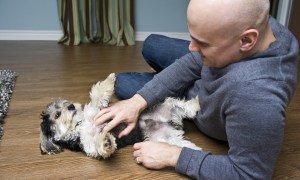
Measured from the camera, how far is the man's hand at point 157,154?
1.13 m

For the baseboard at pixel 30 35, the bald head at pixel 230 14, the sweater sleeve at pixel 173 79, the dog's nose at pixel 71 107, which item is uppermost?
the bald head at pixel 230 14

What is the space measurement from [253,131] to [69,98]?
1234 mm

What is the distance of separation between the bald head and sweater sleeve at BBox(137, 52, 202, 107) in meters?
0.48

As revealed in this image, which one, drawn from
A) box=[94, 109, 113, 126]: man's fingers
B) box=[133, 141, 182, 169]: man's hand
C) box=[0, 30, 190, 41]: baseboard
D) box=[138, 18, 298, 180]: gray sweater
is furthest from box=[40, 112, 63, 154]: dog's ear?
box=[0, 30, 190, 41]: baseboard

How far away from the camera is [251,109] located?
35.0 inches

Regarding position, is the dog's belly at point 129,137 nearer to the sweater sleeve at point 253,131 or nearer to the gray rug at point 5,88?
the sweater sleeve at point 253,131

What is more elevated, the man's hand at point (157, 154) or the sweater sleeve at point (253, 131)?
the sweater sleeve at point (253, 131)

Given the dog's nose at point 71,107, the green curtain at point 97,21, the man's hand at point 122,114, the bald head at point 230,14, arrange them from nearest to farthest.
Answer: the bald head at point 230,14 → the man's hand at point 122,114 → the dog's nose at point 71,107 → the green curtain at point 97,21

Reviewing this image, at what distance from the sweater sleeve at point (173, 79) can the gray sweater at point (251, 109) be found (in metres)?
0.24

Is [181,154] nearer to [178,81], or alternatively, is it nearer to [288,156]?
[178,81]

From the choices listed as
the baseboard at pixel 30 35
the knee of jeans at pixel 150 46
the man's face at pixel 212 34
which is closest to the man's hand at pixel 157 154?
the man's face at pixel 212 34

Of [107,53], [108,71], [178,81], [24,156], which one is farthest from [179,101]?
[107,53]

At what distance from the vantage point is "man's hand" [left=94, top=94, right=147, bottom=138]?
3.93 ft

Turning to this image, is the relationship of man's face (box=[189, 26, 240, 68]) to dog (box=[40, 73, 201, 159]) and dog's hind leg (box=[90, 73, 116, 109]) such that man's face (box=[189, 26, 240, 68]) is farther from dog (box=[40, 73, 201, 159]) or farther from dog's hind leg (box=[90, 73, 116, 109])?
dog's hind leg (box=[90, 73, 116, 109])
